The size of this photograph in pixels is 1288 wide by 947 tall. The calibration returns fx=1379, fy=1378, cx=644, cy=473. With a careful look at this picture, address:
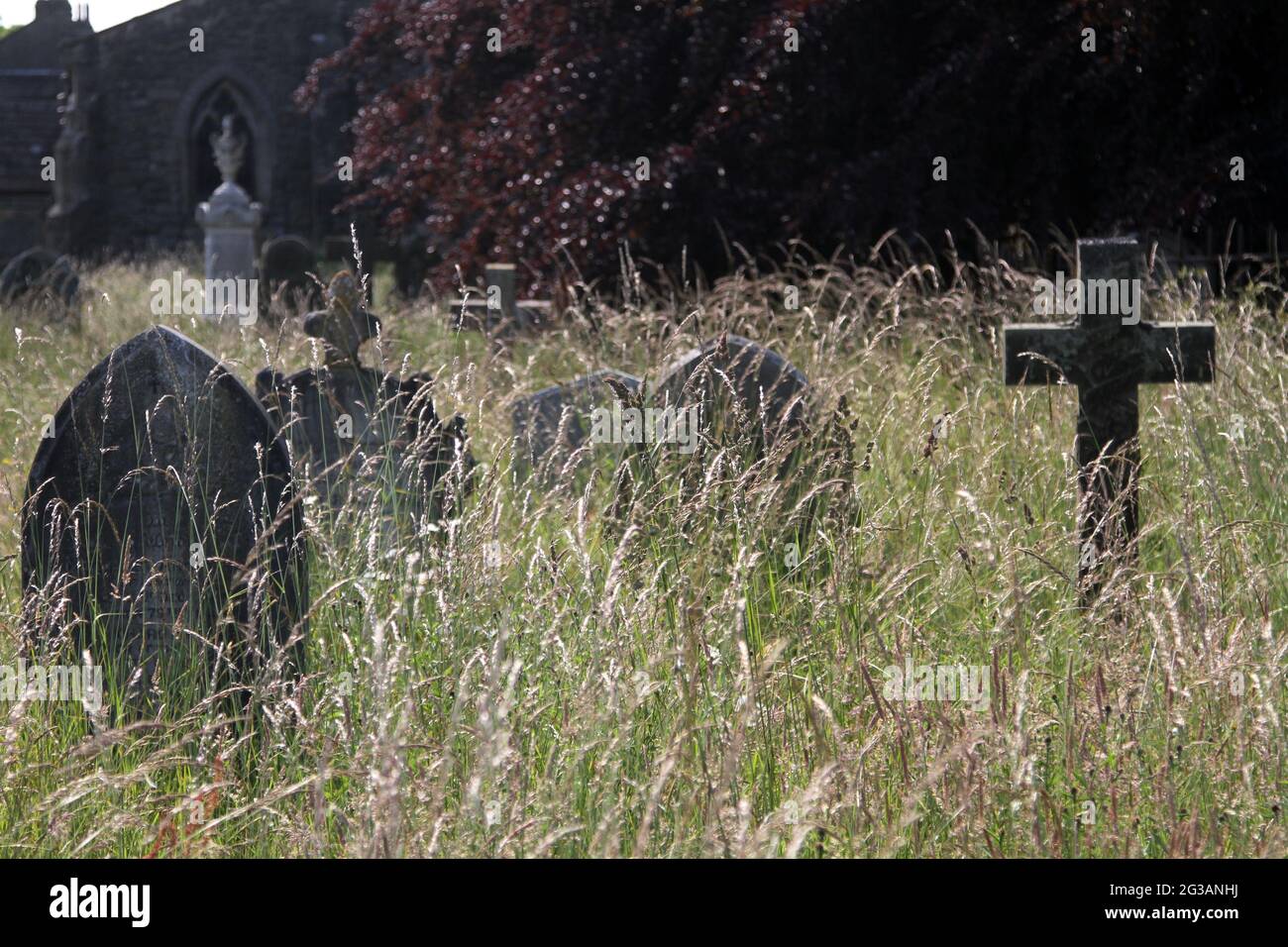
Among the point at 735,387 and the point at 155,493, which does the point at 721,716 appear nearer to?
the point at 155,493

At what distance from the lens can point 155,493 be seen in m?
3.14

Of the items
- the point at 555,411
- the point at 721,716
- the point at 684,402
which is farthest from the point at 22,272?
the point at 721,716

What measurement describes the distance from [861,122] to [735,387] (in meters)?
5.49

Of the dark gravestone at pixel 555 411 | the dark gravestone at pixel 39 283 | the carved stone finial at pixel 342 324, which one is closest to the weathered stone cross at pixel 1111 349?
the dark gravestone at pixel 555 411

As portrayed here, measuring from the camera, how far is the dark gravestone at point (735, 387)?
13.0 feet

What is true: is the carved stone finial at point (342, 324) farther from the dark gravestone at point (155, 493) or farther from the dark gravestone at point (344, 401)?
the dark gravestone at point (155, 493)

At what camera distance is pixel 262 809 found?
2334mm

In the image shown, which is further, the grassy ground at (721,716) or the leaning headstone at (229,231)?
the leaning headstone at (229,231)

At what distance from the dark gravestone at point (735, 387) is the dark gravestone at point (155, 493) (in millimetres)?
1153

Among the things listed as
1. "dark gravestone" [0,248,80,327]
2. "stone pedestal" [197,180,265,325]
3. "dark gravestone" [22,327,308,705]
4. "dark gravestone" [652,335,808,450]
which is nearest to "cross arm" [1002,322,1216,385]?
"dark gravestone" [652,335,808,450]

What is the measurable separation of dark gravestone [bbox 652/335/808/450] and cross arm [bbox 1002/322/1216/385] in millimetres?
661

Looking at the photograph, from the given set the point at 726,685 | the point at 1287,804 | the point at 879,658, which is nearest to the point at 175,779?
the point at 726,685

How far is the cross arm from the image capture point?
151 inches
